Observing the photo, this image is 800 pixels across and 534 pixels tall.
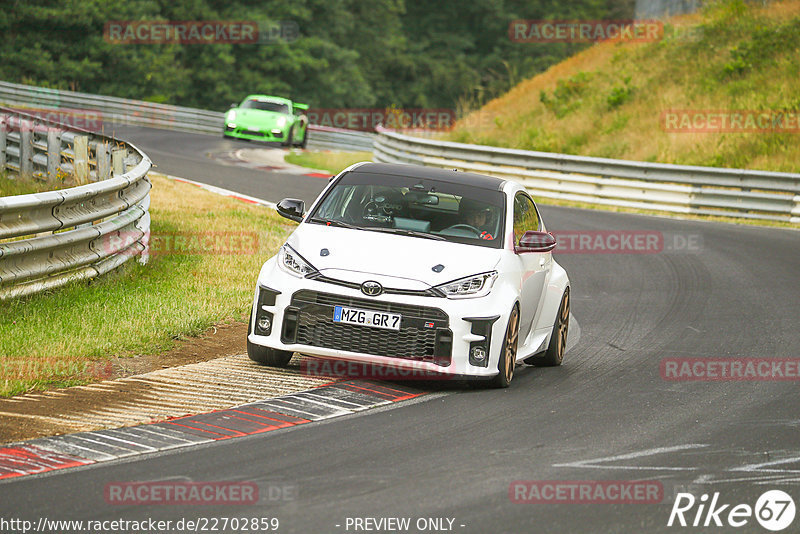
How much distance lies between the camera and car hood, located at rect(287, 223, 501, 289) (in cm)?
818

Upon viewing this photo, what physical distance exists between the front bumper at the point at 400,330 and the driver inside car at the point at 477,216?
877mm

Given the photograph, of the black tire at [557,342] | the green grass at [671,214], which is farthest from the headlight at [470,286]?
the green grass at [671,214]

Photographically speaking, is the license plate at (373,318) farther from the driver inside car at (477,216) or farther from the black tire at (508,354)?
the driver inside car at (477,216)

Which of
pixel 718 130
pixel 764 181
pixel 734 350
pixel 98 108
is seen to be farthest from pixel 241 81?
pixel 734 350

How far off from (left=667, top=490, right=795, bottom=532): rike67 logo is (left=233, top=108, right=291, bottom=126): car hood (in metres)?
30.5

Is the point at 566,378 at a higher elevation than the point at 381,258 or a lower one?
lower

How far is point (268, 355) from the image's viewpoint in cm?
873

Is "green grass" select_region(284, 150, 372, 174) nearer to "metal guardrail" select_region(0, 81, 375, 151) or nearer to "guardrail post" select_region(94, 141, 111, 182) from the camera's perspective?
"metal guardrail" select_region(0, 81, 375, 151)

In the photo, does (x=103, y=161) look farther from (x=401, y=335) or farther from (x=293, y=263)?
(x=401, y=335)

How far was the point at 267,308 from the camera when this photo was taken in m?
8.40

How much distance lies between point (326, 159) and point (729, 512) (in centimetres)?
2865

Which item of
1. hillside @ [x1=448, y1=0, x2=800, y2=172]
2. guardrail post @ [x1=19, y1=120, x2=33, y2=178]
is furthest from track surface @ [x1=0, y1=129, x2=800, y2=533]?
hillside @ [x1=448, y1=0, x2=800, y2=172]

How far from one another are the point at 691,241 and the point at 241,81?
42.0m

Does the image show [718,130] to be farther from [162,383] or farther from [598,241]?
[162,383]
